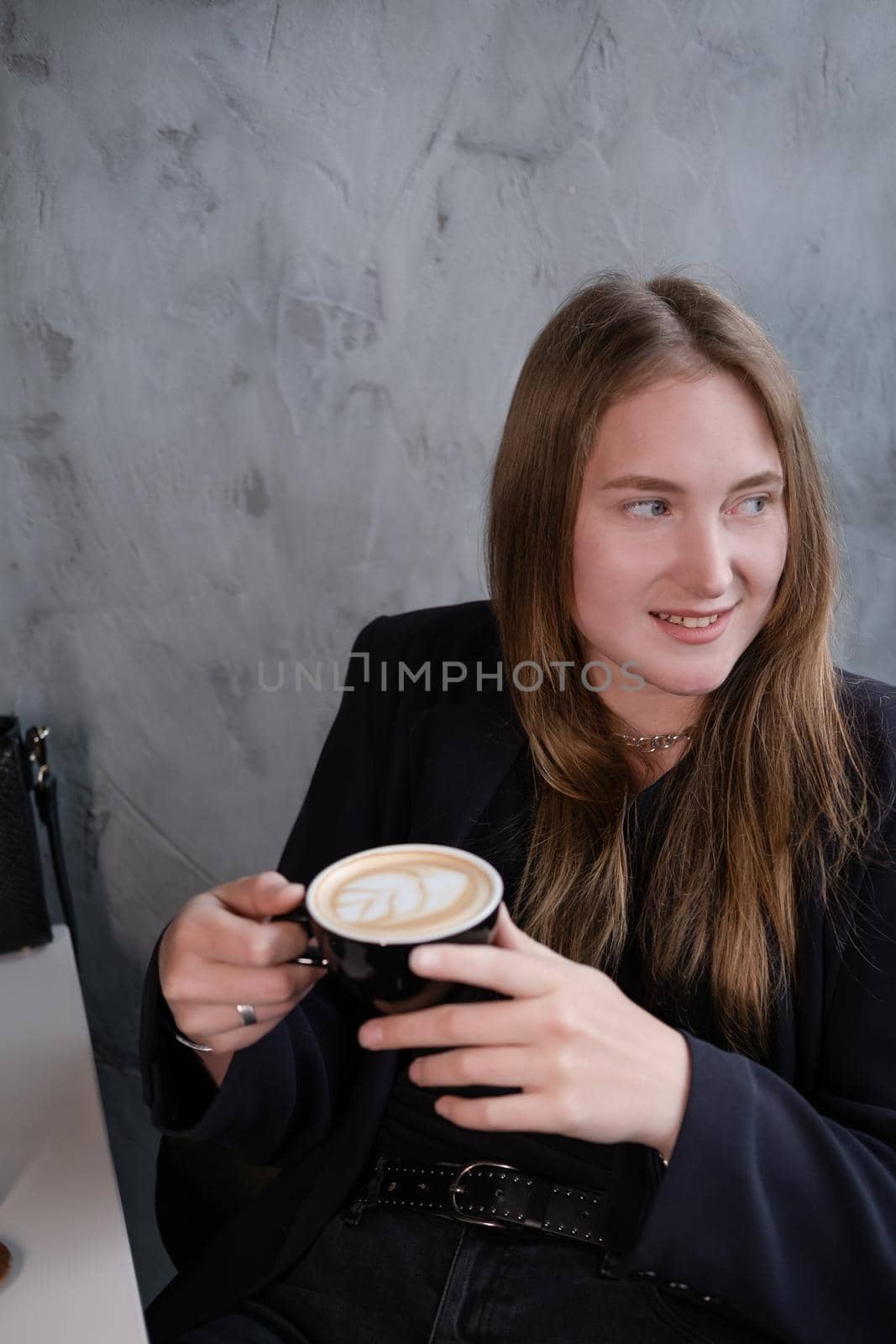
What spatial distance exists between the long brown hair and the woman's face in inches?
0.8

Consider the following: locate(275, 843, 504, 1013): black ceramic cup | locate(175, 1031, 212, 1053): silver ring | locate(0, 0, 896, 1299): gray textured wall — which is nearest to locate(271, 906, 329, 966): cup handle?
locate(275, 843, 504, 1013): black ceramic cup

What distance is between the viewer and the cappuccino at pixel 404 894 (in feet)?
2.21

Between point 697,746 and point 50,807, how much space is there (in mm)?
886

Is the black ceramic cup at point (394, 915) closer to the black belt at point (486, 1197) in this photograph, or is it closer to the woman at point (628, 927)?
the woman at point (628, 927)

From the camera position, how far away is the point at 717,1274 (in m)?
0.78

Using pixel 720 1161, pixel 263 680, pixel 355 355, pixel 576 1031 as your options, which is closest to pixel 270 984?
pixel 576 1031

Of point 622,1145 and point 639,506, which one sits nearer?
point 622,1145

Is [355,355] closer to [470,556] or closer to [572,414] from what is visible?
[470,556]

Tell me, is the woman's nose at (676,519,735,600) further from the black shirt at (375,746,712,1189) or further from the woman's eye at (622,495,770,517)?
the black shirt at (375,746,712,1189)

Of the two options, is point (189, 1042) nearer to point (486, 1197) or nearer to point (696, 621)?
point (486, 1197)

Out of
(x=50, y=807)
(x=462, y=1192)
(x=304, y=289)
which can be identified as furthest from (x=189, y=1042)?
(x=304, y=289)

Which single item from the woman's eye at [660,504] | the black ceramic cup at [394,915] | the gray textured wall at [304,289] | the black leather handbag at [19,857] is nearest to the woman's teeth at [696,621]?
the woman's eye at [660,504]

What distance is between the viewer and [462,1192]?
39.0 inches

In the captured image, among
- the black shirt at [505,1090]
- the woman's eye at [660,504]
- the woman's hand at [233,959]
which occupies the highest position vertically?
the woman's eye at [660,504]
